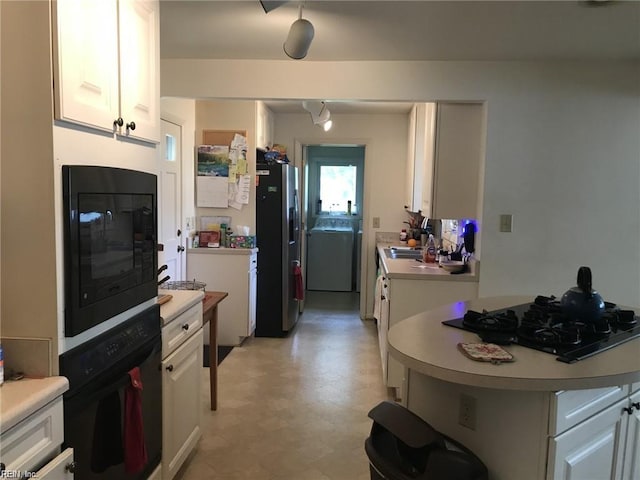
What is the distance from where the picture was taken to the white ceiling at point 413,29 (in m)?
2.14

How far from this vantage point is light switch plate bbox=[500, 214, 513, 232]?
3.15m

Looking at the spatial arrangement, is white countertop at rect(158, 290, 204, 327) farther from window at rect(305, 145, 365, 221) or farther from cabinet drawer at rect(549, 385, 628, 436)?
window at rect(305, 145, 365, 221)

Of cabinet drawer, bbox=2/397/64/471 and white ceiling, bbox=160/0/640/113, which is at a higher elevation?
white ceiling, bbox=160/0/640/113

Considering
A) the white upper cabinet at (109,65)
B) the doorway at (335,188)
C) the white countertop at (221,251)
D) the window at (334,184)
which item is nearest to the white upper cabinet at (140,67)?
the white upper cabinet at (109,65)

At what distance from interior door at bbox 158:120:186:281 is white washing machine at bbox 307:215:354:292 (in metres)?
2.79

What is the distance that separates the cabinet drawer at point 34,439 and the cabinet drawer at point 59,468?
0.07ft

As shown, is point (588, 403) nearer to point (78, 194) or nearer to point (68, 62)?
point (78, 194)

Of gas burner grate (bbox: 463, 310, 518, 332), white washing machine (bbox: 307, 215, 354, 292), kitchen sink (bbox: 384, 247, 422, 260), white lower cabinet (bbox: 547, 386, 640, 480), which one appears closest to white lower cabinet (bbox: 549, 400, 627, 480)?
white lower cabinet (bbox: 547, 386, 640, 480)

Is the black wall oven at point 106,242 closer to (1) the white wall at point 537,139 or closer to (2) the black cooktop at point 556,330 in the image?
(2) the black cooktop at point 556,330

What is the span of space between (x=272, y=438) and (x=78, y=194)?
1915mm

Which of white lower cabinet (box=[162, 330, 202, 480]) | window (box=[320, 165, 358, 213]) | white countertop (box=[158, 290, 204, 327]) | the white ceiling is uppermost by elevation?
the white ceiling

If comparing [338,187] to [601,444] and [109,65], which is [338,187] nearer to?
[109,65]

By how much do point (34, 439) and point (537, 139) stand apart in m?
3.03

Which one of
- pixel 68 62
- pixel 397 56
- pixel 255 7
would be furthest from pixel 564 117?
pixel 68 62
